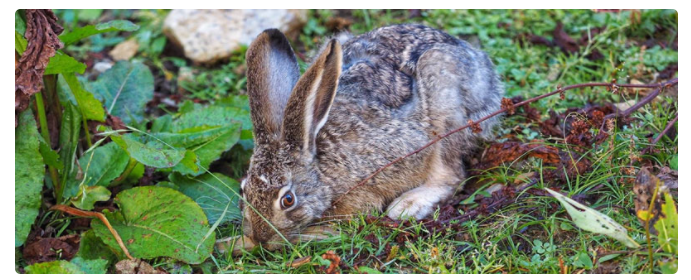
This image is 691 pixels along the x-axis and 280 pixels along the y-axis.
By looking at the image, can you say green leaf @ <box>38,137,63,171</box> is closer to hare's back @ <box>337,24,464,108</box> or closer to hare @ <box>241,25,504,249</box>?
hare @ <box>241,25,504,249</box>

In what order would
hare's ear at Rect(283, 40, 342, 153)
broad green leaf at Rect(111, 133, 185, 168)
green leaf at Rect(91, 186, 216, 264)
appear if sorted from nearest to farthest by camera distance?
hare's ear at Rect(283, 40, 342, 153) → green leaf at Rect(91, 186, 216, 264) → broad green leaf at Rect(111, 133, 185, 168)

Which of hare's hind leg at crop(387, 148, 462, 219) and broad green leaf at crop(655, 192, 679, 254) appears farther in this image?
hare's hind leg at crop(387, 148, 462, 219)

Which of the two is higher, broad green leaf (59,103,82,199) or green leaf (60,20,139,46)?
green leaf (60,20,139,46)

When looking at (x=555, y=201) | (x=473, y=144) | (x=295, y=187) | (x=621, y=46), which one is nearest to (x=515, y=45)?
(x=621, y=46)

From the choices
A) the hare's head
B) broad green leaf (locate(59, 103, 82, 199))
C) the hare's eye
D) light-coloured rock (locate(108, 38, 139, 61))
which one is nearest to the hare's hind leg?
the hare's head

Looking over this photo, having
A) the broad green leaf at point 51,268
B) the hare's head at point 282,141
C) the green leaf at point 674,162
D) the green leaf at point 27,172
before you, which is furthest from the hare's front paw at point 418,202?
the green leaf at point 27,172

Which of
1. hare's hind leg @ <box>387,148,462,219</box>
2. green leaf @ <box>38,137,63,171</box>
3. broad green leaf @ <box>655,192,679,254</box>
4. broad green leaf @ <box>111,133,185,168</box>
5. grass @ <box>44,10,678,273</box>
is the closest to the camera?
broad green leaf @ <box>655,192,679,254</box>
